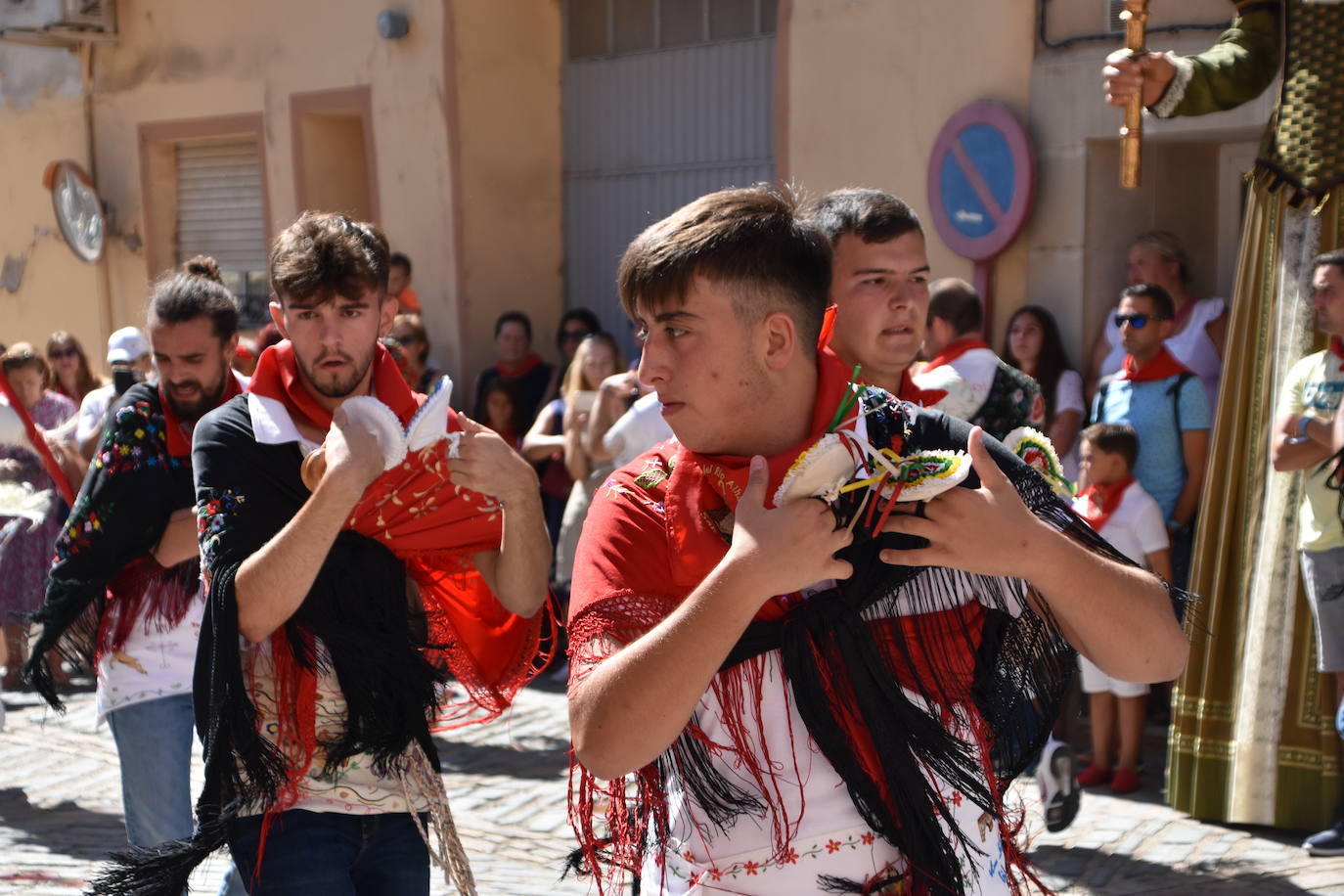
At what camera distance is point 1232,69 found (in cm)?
540

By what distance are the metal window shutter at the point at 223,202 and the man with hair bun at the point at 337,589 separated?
9.80m

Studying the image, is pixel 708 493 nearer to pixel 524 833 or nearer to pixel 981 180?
pixel 524 833

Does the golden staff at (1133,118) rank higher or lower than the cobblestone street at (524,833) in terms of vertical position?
higher

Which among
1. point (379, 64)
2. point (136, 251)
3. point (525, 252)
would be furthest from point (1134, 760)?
point (136, 251)

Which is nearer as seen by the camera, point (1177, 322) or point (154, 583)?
point (154, 583)

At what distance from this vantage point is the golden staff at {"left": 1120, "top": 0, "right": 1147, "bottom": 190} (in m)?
4.31

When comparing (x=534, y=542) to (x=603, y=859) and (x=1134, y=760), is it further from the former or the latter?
(x=1134, y=760)

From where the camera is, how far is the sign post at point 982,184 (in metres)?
7.79

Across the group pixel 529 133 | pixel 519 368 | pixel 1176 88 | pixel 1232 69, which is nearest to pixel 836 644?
pixel 1176 88

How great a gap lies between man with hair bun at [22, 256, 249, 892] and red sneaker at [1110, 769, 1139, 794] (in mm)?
3967

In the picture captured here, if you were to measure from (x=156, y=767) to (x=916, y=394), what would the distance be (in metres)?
2.12

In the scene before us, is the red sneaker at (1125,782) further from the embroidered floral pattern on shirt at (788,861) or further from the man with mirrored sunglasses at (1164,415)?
the embroidered floral pattern on shirt at (788,861)

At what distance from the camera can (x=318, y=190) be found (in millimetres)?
11977

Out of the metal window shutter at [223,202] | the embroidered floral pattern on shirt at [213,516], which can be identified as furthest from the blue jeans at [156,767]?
the metal window shutter at [223,202]
